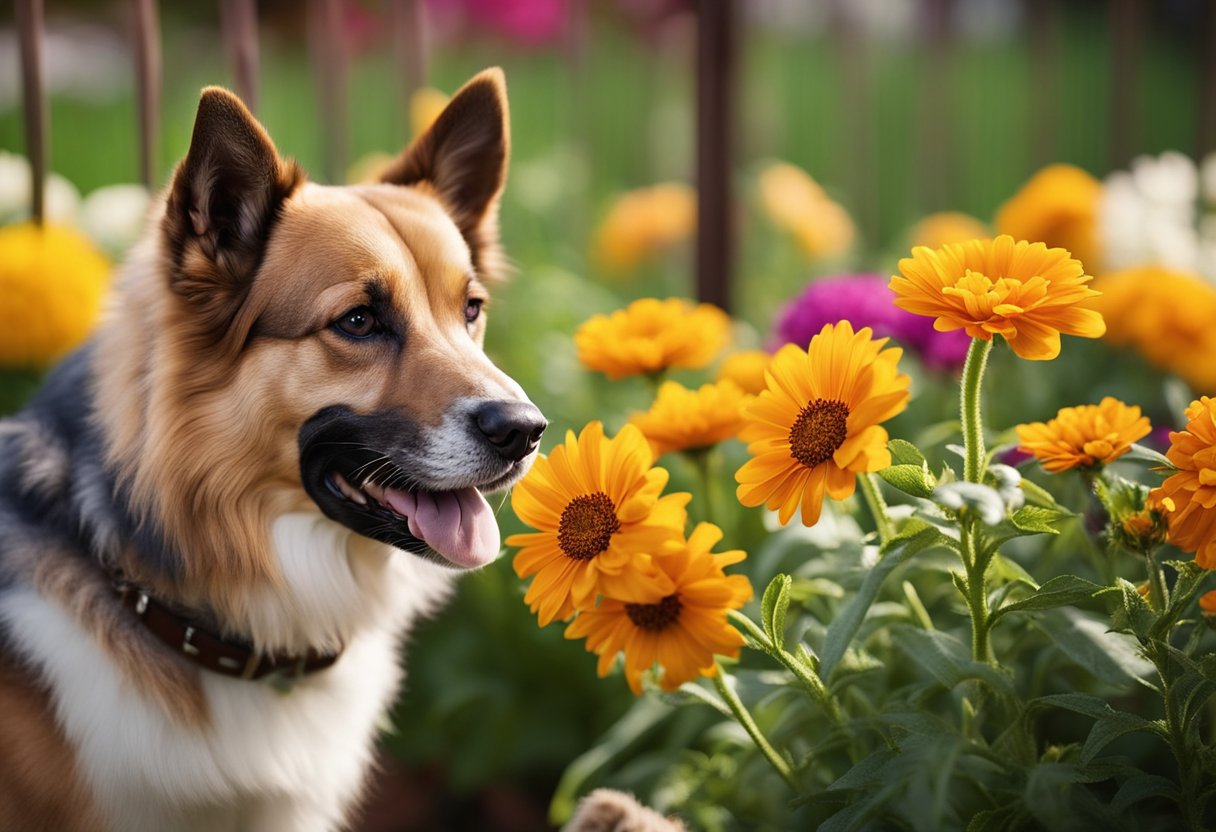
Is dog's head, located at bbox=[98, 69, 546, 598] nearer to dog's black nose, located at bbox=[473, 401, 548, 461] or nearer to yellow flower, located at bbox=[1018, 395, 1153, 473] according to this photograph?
dog's black nose, located at bbox=[473, 401, 548, 461]

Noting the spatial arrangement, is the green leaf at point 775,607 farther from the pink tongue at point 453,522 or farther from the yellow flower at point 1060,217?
the yellow flower at point 1060,217

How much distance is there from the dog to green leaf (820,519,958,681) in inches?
27.7

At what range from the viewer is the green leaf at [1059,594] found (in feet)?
5.34

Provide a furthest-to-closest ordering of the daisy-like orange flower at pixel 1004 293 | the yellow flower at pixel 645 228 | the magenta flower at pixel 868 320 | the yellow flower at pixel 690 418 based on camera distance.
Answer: the yellow flower at pixel 645 228 → the magenta flower at pixel 868 320 → the yellow flower at pixel 690 418 → the daisy-like orange flower at pixel 1004 293

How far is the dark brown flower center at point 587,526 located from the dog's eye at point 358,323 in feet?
2.34

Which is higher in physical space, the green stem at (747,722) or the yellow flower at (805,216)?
the yellow flower at (805,216)

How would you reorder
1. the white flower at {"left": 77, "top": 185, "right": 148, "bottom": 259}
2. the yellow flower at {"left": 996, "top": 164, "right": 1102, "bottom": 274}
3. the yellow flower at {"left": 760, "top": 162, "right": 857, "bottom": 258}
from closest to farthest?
the white flower at {"left": 77, "top": 185, "right": 148, "bottom": 259}, the yellow flower at {"left": 996, "top": 164, "right": 1102, "bottom": 274}, the yellow flower at {"left": 760, "top": 162, "right": 857, "bottom": 258}

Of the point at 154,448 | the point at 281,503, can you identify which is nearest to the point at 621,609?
the point at 281,503

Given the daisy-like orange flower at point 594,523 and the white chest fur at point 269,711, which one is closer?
the daisy-like orange flower at point 594,523

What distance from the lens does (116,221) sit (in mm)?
3352

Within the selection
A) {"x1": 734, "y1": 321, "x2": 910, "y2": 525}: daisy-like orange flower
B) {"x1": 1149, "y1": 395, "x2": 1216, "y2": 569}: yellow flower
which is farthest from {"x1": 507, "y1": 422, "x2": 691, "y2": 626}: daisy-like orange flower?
{"x1": 1149, "y1": 395, "x2": 1216, "y2": 569}: yellow flower

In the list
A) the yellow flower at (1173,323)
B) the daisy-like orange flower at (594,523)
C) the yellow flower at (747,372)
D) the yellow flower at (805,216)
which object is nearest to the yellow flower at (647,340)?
the yellow flower at (747,372)

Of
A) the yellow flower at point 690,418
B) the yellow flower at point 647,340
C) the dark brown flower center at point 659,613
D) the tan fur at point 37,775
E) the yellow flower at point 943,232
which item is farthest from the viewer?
the yellow flower at point 943,232

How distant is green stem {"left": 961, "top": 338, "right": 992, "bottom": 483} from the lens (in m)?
1.63
